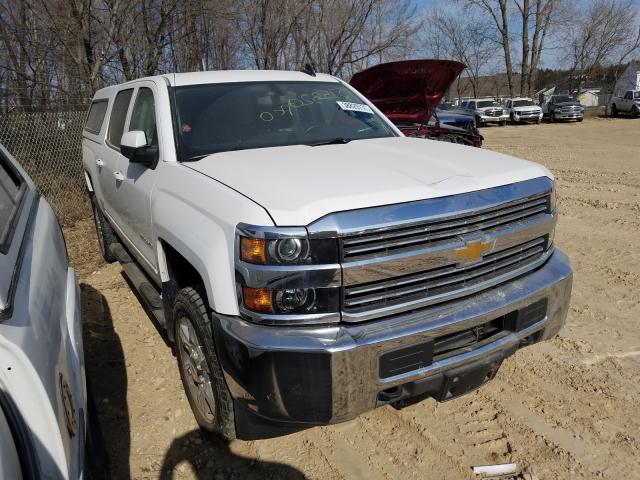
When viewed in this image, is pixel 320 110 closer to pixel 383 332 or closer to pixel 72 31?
pixel 383 332

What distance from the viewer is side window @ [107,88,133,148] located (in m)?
4.34

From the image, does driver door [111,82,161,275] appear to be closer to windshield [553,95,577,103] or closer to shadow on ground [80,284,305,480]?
shadow on ground [80,284,305,480]

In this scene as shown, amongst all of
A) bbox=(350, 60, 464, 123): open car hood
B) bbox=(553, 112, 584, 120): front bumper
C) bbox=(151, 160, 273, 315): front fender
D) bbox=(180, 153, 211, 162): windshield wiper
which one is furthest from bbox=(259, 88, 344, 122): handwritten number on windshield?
bbox=(553, 112, 584, 120): front bumper

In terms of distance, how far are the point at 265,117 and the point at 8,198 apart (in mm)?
1685

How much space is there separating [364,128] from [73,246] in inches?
183

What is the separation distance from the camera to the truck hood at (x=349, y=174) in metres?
2.22

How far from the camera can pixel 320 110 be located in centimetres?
388

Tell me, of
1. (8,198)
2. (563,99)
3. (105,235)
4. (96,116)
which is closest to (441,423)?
(8,198)

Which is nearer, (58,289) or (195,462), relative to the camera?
(58,289)

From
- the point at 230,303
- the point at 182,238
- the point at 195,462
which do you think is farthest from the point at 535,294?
the point at 195,462

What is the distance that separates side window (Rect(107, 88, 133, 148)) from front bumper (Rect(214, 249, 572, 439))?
2.73 m

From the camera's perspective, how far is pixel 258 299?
7.15 ft

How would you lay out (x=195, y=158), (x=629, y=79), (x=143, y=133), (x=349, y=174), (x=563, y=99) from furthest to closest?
(x=629, y=79) → (x=563, y=99) → (x=143, y=133) → (x=195, y=158) → (x=349, y=174)

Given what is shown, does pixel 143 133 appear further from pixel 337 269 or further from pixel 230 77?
pixel 337 269
